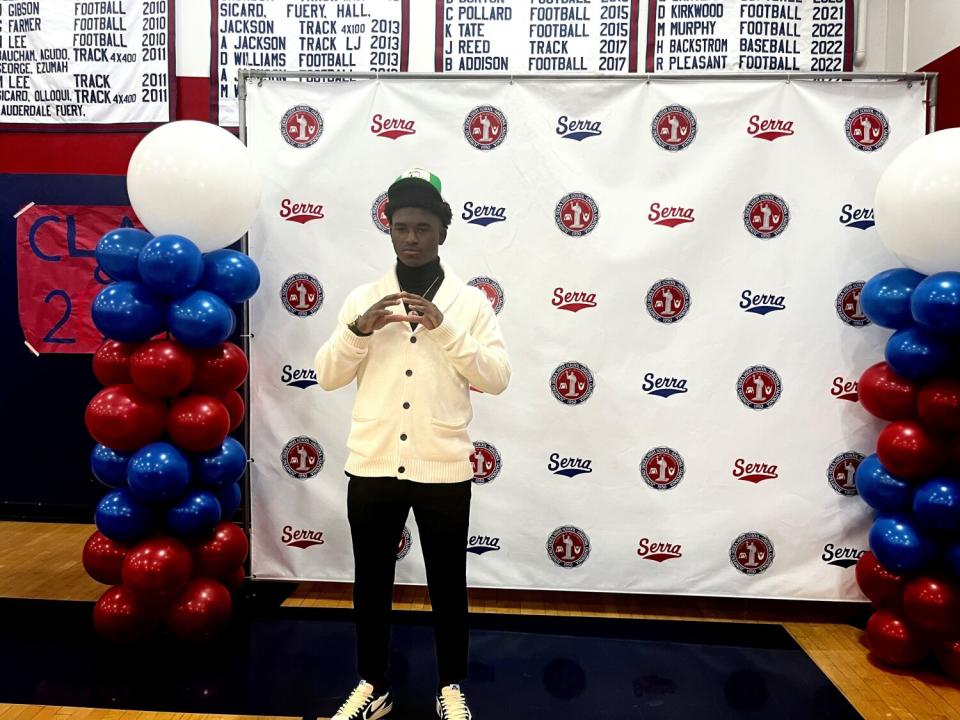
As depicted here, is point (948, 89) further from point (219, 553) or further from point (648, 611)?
point (219, 553)

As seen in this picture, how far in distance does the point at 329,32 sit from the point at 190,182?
5.28ft

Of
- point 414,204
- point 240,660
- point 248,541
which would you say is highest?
point 414,204

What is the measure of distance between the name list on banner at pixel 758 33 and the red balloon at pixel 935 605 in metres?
2.54

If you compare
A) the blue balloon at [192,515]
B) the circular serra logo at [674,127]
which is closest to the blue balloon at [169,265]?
the blue balloon at [192,515]

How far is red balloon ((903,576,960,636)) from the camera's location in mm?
2439

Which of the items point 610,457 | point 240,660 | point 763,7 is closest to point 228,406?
point 240,660

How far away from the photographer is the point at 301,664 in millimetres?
2570

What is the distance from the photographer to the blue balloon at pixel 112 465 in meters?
2.63

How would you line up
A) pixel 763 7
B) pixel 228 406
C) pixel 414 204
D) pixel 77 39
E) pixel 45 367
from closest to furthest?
pixel 414 204 < pixel 228 406 < pixel 763 7 < pixel 77 39 < pixel 45 367

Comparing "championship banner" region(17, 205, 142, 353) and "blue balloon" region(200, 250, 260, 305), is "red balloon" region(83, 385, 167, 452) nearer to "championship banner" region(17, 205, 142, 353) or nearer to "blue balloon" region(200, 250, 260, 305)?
"blue balloon" region(200, 250, 260, 305)

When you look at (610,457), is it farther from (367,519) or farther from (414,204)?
(414,204)

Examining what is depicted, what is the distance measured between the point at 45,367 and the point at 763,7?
4.47 m

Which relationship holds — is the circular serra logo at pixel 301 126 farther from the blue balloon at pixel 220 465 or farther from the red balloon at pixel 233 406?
the blue balloon at pixel 220 465

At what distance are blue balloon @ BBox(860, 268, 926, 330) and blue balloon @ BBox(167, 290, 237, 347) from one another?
2447 millimetres
